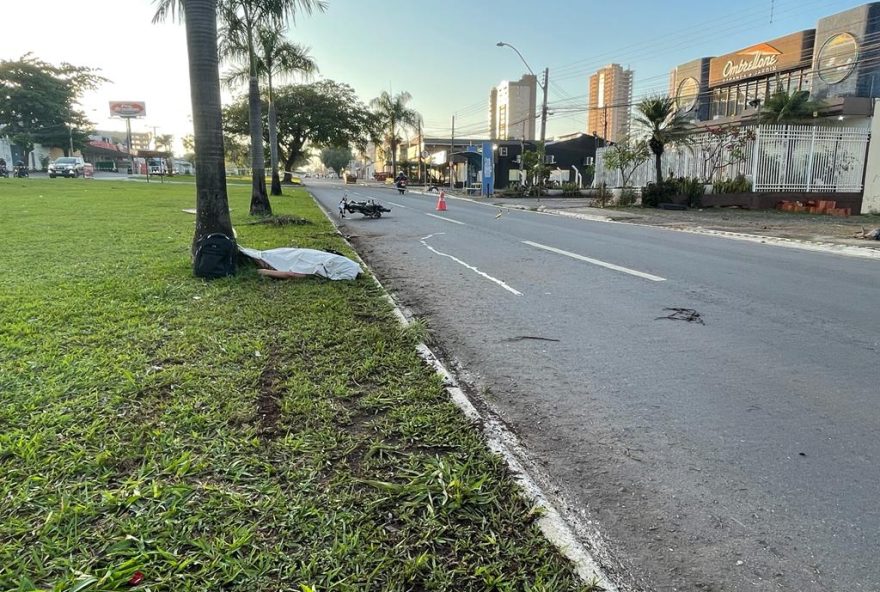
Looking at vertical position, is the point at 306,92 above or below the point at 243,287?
above

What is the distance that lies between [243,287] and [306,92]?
209 feet

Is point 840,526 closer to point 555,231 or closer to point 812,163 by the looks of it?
point 555,231

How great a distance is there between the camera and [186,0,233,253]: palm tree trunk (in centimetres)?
803

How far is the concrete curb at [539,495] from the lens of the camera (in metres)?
2.32

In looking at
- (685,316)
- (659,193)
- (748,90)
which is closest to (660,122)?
(659,193)

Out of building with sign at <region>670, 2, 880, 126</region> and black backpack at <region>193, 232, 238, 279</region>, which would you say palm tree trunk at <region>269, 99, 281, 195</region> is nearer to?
black backpack at <region>193, 232, 238, 279</region>

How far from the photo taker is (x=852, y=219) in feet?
66.0

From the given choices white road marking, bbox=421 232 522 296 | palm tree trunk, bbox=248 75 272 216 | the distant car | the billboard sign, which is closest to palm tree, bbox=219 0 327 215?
palm tree trunk, bbox=248 75 272 216

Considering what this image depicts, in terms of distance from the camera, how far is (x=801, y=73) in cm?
3628

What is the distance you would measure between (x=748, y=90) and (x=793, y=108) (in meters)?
17.6

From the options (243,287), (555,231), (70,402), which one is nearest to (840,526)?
(70,402)

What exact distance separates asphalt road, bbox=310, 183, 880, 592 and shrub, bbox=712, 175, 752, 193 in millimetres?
16787

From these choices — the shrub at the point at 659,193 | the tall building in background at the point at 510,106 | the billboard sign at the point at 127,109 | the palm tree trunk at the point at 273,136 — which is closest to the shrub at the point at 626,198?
the shrub at the point at 659,193

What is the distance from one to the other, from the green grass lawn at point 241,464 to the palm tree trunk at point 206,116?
2.76 metres
